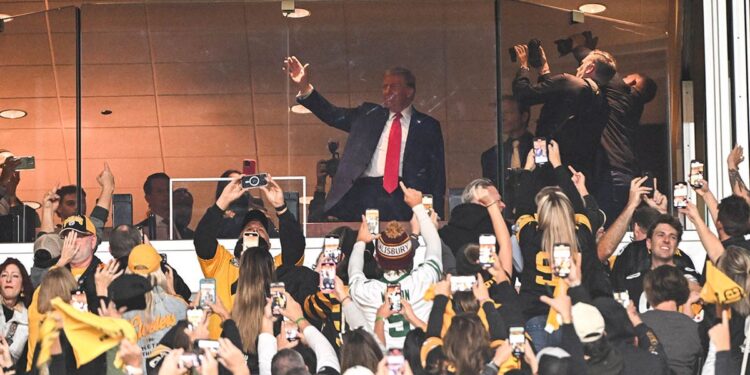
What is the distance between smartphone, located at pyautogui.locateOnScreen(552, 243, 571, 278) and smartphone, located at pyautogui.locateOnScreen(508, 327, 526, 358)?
1.64 feet

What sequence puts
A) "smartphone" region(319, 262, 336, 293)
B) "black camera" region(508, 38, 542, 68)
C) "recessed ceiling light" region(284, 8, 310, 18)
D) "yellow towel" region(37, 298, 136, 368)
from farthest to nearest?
"recessed ceiling light" region(284, 8, 310, 18), "black camera" region(508, 38, 542, 68), "smartphone" region(319, 262, 336, 293), "yellow towel" region(37, 298, 136, 368)

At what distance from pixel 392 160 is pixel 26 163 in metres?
3.00

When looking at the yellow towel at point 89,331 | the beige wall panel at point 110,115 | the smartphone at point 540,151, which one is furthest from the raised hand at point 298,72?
the yellow towel at point 89,331

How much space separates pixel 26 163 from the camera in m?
12.1

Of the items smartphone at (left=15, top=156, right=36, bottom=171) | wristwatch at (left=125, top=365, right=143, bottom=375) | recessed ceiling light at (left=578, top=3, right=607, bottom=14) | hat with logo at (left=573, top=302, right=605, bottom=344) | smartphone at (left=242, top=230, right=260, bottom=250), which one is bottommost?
wristwatch at (left=125, top=365, right=143, bottom=375)

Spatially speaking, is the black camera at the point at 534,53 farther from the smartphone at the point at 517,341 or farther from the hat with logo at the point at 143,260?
the smartphone at the point at 517,341

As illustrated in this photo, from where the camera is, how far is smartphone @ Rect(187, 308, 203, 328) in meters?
7.82

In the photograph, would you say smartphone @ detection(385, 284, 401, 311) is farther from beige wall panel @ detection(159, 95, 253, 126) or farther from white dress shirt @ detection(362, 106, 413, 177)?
beige wall panel @ detection(159, 95, 253, 126)

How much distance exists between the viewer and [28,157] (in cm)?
1210

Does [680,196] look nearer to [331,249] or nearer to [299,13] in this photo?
[331,249]

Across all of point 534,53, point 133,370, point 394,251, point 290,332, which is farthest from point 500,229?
point 534,53

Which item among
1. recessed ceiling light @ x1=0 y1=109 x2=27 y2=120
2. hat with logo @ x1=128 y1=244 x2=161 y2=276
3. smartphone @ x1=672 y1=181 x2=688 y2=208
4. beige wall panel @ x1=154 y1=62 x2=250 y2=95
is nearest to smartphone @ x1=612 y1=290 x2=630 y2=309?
smartphone @ x1=672 y1=181 x2=688 y2=208

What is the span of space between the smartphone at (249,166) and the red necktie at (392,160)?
1.07 meters

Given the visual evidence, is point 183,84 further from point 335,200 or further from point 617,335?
point 617,335
